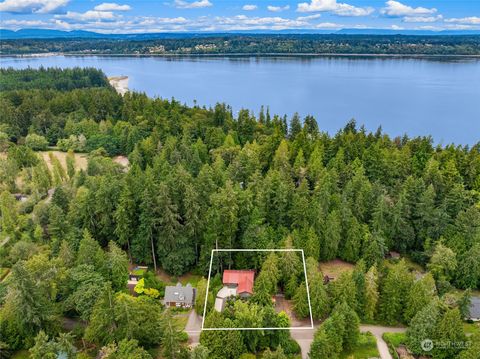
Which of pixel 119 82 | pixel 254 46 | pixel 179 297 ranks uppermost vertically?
pixel 254 46

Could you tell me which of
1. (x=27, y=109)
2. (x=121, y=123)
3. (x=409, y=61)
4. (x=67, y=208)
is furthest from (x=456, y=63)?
(x=67, y=208)

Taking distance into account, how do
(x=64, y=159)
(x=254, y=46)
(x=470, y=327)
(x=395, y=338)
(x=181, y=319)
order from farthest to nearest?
(x=254, y=46)
(x=64, y=159)
(x=181, y=319)
(x=470, y=327)
(x=395, y=338)

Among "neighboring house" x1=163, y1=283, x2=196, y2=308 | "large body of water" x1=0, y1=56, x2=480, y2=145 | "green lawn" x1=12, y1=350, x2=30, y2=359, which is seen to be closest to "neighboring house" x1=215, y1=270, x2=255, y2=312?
"neighboring house" x1=163, y1=283, x2=196, y2=308

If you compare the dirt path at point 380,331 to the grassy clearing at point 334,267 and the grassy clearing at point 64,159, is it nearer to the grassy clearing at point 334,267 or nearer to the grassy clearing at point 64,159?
the grassy clearing at point 334,267

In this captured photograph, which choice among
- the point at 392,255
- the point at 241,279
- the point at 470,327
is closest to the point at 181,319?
the point at 241,279

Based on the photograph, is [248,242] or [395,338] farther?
[248,242]

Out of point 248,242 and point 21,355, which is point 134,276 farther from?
point 248,242
